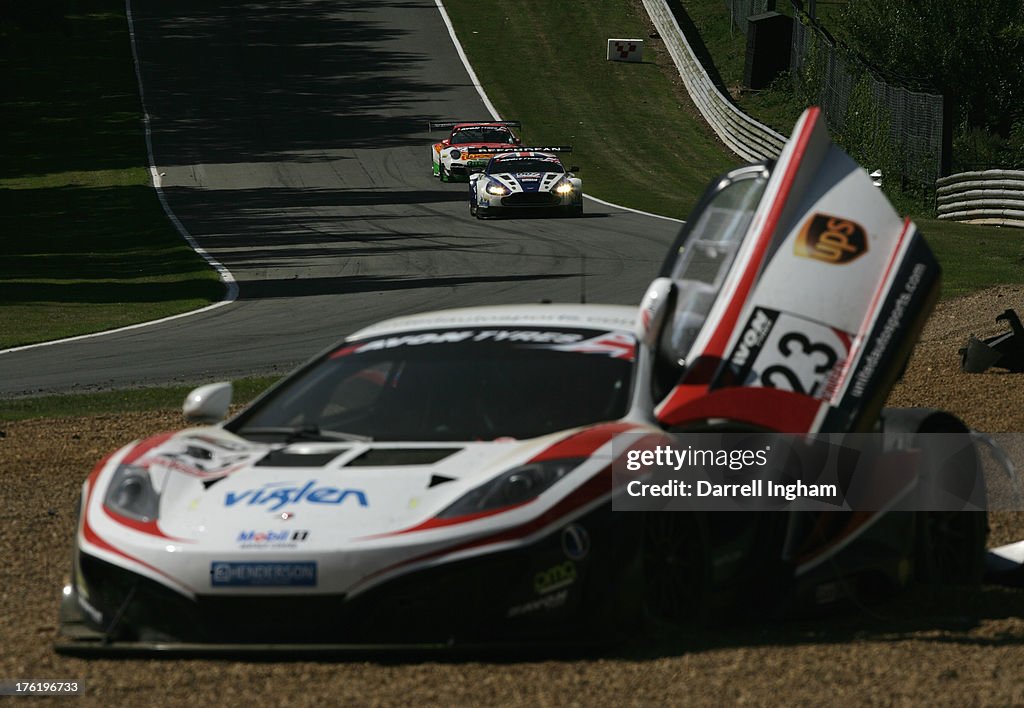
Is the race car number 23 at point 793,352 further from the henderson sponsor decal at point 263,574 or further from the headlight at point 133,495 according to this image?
the headlight at point 133,495

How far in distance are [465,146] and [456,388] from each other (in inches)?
1277

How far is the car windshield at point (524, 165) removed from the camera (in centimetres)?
3152

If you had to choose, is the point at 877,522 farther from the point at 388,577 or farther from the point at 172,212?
the point at 172,212

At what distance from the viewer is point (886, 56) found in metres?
41.6

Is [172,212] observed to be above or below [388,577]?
below

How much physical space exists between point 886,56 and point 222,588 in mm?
38826

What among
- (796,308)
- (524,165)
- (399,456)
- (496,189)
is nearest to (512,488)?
(399,456)

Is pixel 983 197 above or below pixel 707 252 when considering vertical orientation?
below

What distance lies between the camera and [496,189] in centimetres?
3077

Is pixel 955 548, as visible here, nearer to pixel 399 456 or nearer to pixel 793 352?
pixel 793 352

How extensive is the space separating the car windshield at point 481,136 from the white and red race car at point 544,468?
106 feet

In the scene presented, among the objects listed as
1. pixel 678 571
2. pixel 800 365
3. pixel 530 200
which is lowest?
pixel 530 200

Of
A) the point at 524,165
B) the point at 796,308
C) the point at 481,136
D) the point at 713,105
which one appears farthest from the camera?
the point at 713,105

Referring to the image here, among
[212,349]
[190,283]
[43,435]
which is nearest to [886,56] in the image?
[190,283]
